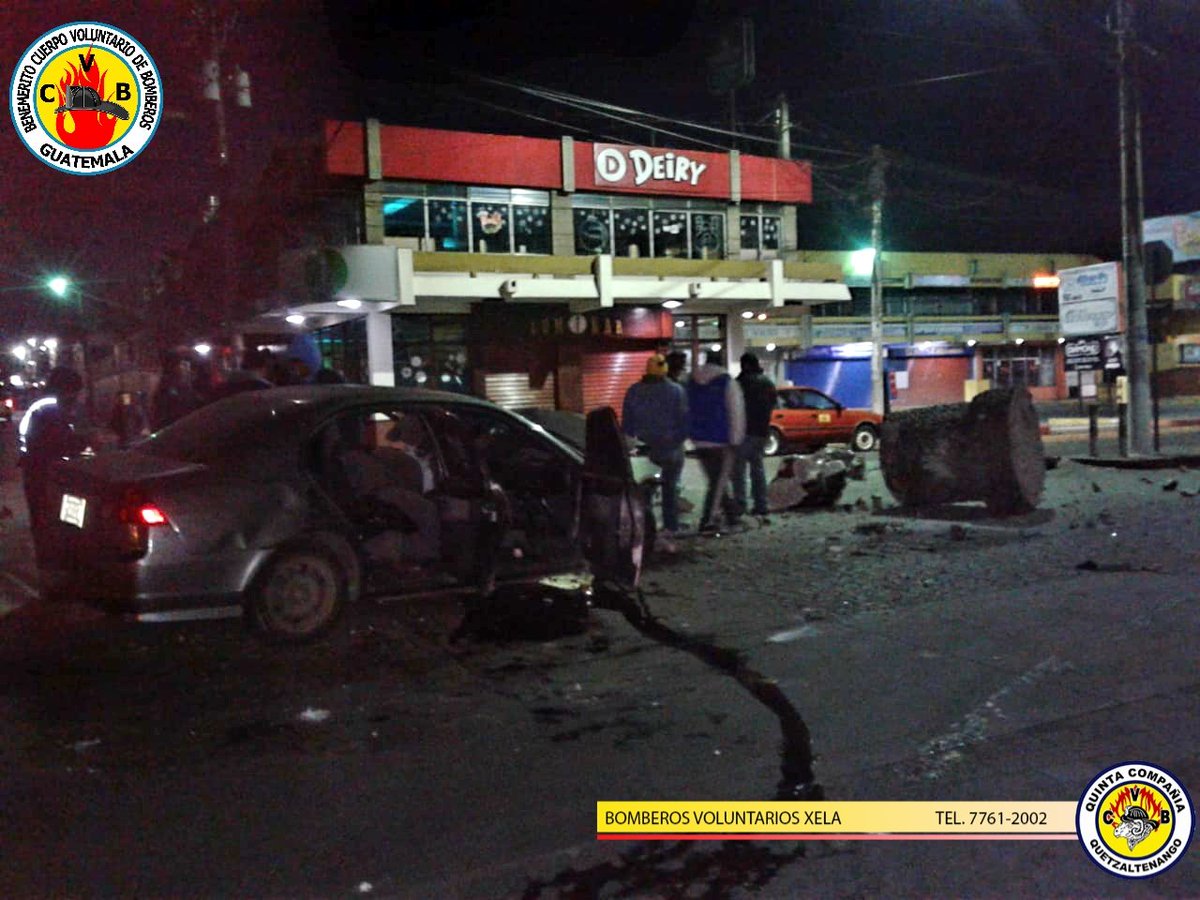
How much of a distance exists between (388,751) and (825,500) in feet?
24.5

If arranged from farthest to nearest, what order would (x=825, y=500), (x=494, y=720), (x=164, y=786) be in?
(x=825, y=500), (x=494, y=720), (x=164, y=786)

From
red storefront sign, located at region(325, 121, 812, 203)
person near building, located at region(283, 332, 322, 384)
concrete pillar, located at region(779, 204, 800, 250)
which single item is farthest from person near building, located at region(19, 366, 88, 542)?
concrete pillar, located at region(779, 204, 800, 250)

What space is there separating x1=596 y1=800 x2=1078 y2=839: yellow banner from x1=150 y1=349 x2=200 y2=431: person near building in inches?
255

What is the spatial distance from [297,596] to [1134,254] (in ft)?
45.4

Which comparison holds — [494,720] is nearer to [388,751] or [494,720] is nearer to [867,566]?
[388,751]

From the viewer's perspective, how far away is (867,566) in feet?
26.2

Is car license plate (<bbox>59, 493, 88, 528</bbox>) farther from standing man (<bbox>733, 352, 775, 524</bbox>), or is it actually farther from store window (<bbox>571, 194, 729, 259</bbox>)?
store window (<bbox>571, 194, 729, 259</bbox>)

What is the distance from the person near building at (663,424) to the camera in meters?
9.02

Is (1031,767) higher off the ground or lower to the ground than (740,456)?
lower

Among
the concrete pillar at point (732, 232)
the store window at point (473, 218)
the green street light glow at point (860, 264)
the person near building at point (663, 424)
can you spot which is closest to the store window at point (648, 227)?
the concrete pillar at point (732, 232)

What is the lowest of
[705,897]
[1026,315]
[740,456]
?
[705,897]

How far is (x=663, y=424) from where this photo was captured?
902cm

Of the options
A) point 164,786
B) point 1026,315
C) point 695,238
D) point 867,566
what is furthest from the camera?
point 1026,315

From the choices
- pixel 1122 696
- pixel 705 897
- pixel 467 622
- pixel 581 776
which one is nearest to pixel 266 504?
pixel 467 622
